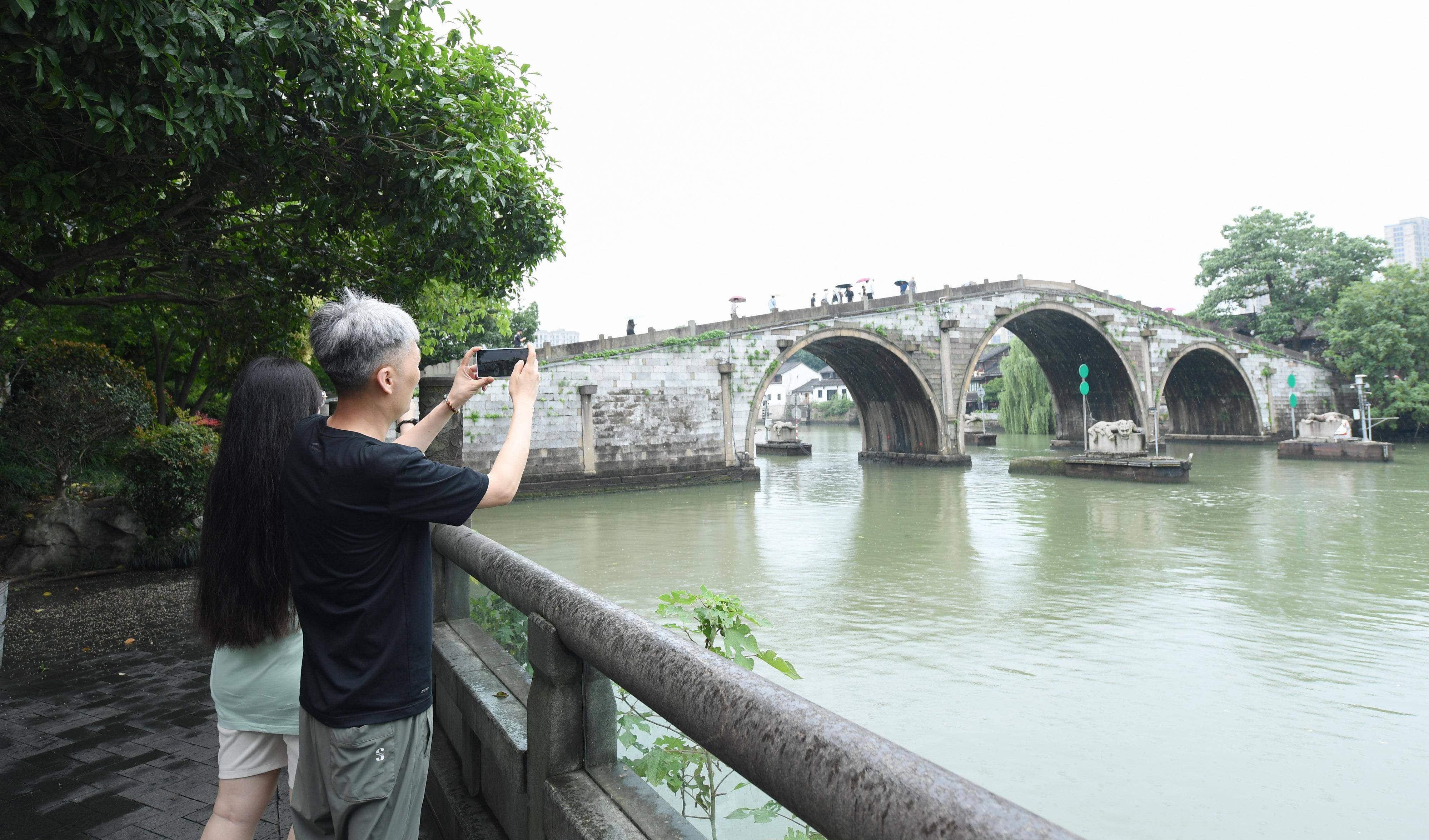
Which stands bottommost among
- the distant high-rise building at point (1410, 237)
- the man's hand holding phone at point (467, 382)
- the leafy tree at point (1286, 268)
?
the man's hand holding phone at point (467, 382)

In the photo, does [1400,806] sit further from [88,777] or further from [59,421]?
[59,421]

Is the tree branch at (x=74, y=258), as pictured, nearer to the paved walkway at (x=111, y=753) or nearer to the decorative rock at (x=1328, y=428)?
the paved walkway at (x=111, y=753)

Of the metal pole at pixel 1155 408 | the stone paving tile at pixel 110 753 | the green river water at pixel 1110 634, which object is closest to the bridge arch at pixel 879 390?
the green river water at pixel 1110 634

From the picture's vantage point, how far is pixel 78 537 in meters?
7.45


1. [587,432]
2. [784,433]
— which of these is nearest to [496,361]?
[587,432]

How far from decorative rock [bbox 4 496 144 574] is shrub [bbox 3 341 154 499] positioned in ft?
0.92

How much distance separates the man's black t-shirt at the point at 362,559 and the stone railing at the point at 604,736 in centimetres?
36

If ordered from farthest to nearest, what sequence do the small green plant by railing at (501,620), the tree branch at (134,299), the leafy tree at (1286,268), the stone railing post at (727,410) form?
the leafy tree at (1286,268) → the stone railing post at (727,410) → the tree branch at (134,299) → the small green plant by railing at (501,620)

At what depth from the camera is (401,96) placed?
467cm

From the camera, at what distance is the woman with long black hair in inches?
72.9

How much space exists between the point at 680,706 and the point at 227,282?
6.62 meters

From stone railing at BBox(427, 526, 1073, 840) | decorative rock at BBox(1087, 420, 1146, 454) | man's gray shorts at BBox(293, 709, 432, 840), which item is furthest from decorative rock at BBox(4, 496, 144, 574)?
decorative rock at BBox(1087, 420, 1146, 454)

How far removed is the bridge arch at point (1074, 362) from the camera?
26797 millimetres

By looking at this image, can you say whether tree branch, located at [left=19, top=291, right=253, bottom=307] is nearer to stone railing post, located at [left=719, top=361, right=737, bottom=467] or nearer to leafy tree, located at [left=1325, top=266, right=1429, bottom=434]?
stone railing post, located at [left=719, top=361, right=737, bottom=467]
